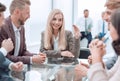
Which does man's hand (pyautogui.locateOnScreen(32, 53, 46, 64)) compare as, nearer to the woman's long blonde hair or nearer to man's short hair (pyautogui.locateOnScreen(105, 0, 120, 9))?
the woman's long blonde hair

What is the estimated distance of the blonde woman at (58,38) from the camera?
2805 millimetres

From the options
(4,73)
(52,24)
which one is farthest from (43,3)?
(4,73)

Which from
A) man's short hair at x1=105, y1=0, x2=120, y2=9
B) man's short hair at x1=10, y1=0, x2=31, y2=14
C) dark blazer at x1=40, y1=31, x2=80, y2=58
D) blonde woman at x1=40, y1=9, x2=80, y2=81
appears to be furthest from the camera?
blonde woman at x1=40, y1=9, x2=80, y2=81

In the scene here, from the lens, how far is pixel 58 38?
292cm

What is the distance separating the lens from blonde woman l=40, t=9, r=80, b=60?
2805 millimetres

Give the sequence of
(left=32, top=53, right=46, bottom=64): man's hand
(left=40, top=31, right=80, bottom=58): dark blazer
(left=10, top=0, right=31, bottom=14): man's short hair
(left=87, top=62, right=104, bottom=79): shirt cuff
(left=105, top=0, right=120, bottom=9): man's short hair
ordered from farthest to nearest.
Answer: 1. (left=40, top=31, right=80, bottom=58): dark blazer
2. (left=10, top=0, right=31, bottom=14): man's short hair
3. (left=32, top=53, right=46, bottom=64): man's hand
4. (left=105, top=0, right=120, bottom=9): man's short hair
5. (left=87, top=62, right=104, bottom=79): shirt cuff

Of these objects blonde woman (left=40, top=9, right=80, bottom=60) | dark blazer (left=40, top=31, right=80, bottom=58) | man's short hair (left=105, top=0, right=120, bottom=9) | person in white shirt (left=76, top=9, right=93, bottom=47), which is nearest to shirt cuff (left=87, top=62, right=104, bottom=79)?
man's short hair (left=105, top=0, right=120, bottom=9)

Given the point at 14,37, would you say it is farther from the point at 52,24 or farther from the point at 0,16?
the point at 52,24

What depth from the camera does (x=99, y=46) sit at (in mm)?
1402

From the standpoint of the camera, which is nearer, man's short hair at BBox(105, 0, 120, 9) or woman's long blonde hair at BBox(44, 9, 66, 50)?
man's short hair at BBox(105, 0, 120, 9)

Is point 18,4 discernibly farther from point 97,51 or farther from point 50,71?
point 97,51

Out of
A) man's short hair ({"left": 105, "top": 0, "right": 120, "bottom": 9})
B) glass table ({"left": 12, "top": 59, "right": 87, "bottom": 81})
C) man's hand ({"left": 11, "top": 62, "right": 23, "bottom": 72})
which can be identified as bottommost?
glass table ({"left": 12, "top": 59, "right": 87, "bottom": 81})

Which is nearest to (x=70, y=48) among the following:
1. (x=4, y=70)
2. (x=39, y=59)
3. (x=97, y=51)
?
(x=39, y=59)

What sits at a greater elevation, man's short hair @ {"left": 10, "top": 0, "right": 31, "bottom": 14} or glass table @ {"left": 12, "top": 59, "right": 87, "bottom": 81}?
man's short hair @ {"left": 10, "top": 0, "right": 31, "bottom": 14}
